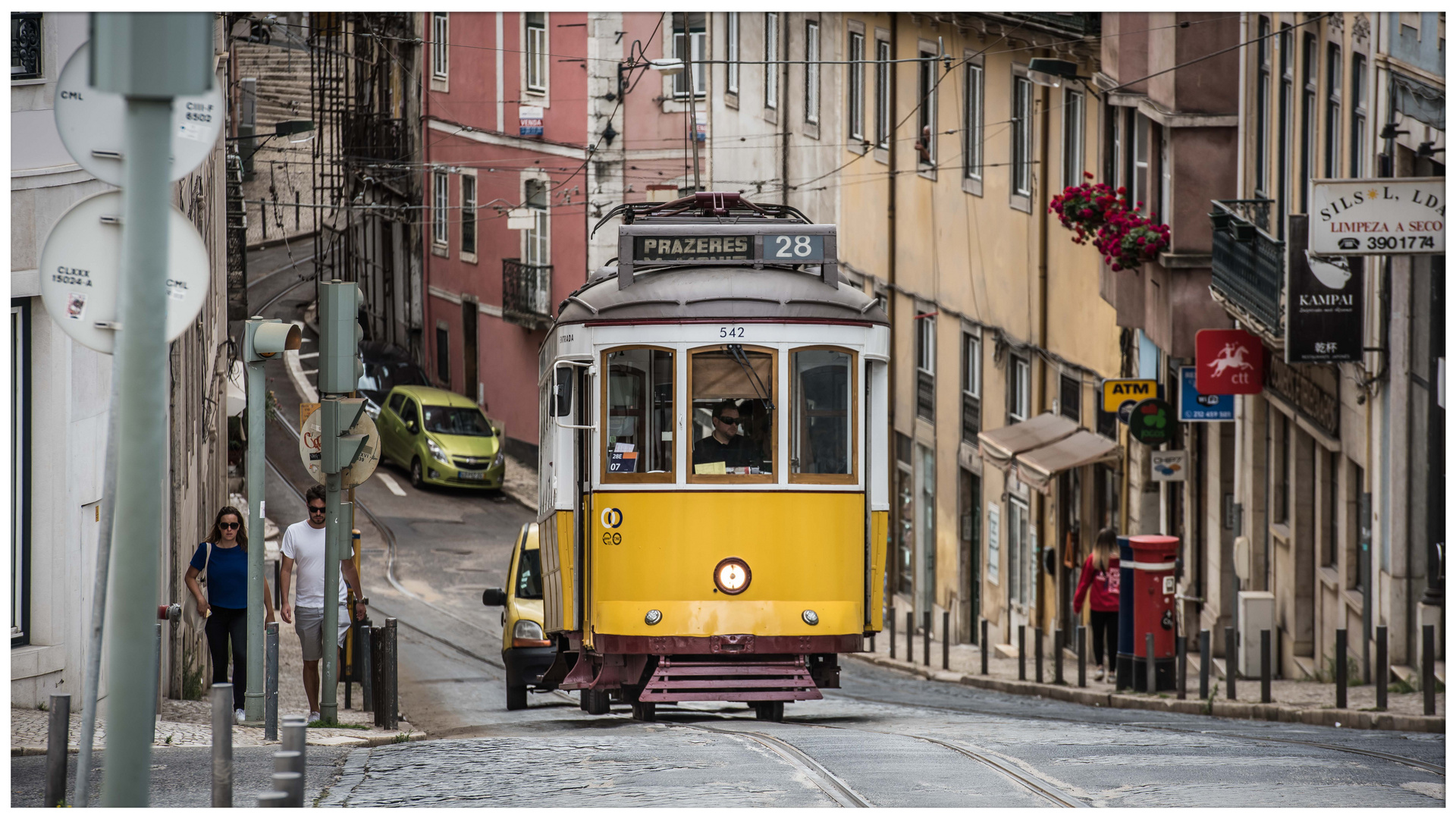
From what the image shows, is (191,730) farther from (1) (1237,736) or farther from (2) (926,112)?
(2) (926,112)

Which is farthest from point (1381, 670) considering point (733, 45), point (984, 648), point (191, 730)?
point (733, 45)

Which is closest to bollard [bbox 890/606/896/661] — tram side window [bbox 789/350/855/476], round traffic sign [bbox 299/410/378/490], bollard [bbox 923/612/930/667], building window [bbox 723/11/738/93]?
bollard [bbox 923/612/930/667]

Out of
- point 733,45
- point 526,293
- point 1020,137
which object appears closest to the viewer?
point 1020,137

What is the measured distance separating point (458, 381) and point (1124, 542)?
2843 centimetres

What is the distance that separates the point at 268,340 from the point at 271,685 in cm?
212

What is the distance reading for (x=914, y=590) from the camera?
3112 centimetres

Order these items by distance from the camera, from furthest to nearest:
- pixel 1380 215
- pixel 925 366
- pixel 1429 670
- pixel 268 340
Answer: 1. pixel 925 366
2. pixel 1380 215
3. pixel 1429 670
4. pixel 268 340

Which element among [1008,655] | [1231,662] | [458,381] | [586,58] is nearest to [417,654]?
[1008,655]

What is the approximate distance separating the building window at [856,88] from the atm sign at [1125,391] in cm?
1145

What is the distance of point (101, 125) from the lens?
22.6 ft

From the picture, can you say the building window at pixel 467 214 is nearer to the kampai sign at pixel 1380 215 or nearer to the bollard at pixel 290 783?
the kampai sign at pixel 1380 215

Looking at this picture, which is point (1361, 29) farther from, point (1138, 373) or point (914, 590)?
point (914, 590)

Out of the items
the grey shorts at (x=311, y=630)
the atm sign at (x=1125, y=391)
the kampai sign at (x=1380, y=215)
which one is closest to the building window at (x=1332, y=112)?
the kampai sign at (x=1380, y=215)

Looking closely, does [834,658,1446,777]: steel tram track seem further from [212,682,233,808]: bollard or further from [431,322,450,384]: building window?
[431,322,450,384]: building window
